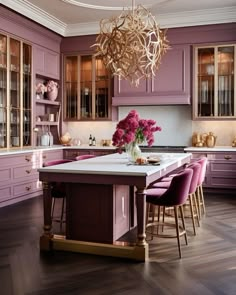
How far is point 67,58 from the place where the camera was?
7.91 metres

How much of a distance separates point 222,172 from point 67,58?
385 centimetres

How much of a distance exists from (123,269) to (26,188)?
342 centimetres

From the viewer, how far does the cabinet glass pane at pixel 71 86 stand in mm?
7855

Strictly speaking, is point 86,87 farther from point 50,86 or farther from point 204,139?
point 204,139

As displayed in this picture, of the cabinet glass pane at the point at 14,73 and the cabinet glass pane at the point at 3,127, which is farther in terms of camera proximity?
the cabinet glass pane at the point at 14,73

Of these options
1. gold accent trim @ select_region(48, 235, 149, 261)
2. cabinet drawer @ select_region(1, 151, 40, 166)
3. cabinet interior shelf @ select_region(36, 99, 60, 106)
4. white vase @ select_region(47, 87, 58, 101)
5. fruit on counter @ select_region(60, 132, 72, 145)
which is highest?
white vase @ select_region(47, 87, 58, 101)

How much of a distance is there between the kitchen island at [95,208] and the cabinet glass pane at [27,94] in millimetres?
3196

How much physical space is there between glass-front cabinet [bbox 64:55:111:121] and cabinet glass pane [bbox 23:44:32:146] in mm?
1179

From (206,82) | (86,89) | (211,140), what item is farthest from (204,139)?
(86,89)

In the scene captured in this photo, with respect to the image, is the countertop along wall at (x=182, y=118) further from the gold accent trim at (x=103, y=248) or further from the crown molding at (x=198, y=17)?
the gold accent trim at (x=103, y=248)

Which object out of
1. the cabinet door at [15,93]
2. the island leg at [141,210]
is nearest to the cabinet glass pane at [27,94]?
the cabinet door at [15,93]

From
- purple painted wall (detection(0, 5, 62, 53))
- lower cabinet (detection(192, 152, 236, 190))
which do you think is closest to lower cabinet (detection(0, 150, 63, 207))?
purple painted wall (detection(0, 5, 62, 53))

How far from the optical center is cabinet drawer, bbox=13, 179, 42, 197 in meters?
6.02

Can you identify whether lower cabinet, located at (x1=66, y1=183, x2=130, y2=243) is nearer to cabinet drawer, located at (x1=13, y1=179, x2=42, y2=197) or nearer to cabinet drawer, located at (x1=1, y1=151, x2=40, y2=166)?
cabinet drawer, located at (x1=1, y1=151, x2=40, y2=166)
